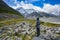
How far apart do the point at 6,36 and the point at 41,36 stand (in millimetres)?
13769

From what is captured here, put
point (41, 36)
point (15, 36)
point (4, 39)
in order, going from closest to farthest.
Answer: point (4, 39), point (15, 36), point (41, 36)

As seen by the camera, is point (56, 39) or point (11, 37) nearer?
point (11, 37)

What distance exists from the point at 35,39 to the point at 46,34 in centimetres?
676

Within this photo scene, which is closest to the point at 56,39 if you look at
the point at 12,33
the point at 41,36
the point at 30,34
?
the point at 41,36

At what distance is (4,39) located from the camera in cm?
4578

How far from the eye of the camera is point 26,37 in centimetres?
5025

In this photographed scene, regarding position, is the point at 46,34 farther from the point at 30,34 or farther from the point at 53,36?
the point at 30,34

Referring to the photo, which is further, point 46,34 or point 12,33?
point 46,34

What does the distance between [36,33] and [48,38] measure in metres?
5.56

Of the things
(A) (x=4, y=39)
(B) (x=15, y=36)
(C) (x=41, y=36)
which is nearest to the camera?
(A) (x=4, y=39)

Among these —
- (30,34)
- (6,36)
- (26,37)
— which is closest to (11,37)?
(6,36)

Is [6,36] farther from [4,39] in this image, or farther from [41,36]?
[41,36]

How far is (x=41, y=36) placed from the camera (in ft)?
174

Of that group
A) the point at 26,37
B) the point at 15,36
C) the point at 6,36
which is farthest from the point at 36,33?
the point at 6,36
